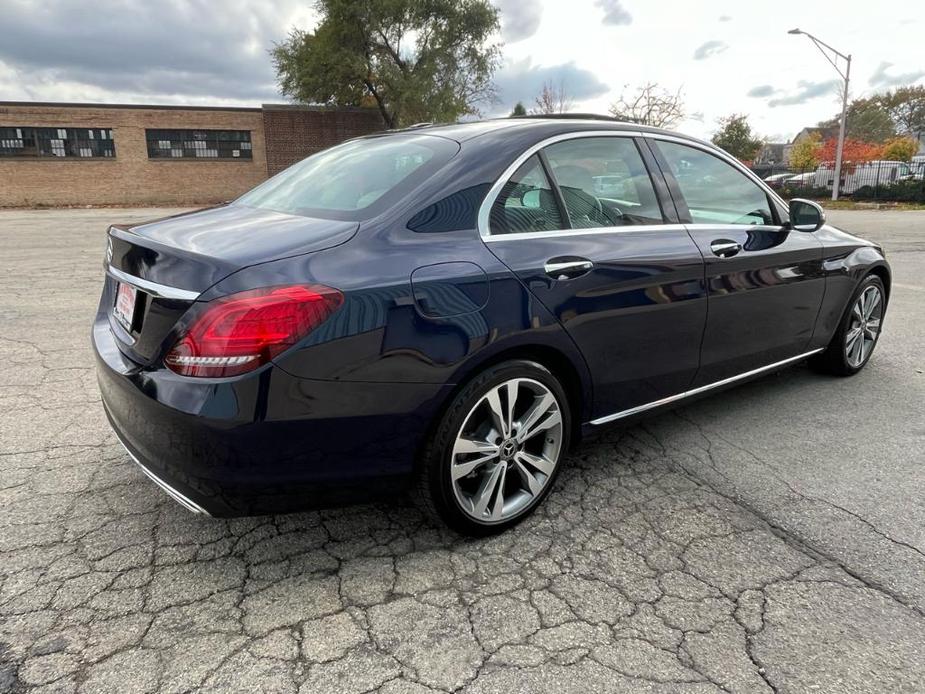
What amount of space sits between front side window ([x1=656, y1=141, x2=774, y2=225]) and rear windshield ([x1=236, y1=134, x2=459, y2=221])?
4.34 feet

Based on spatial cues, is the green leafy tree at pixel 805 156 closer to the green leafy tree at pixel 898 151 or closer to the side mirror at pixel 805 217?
the green leafy tree at pixel 898 151

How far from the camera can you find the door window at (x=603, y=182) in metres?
2.82

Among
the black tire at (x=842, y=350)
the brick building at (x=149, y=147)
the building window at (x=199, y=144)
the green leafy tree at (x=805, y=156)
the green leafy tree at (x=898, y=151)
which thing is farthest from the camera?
the green leafy tree at (x=805, y=156)

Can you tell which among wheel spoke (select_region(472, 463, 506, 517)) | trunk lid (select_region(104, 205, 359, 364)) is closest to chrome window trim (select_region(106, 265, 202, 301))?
trunk lid (select_region(104, 205, 359, 364))

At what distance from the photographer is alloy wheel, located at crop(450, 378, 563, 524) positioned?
2.44m

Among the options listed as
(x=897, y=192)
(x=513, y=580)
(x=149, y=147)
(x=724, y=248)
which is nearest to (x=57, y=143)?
(x=149, y=147)

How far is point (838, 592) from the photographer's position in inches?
89.4

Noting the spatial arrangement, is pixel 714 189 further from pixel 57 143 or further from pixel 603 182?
pixel 57 143

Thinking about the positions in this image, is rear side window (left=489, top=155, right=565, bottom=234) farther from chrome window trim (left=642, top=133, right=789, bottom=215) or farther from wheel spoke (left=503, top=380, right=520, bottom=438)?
chrome window trim (left=642, top=133, right=789, bottom=215)

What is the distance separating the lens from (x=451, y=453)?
2.36 metres

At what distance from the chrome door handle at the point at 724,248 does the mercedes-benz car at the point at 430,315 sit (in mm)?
11

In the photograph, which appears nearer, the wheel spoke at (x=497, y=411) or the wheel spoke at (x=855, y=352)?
the wheel spoke at (x=497, y=411)

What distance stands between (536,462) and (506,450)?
0.19 m

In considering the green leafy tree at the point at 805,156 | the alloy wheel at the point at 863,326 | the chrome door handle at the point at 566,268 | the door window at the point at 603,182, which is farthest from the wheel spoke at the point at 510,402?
the green leafy tree at the point at 805,156
